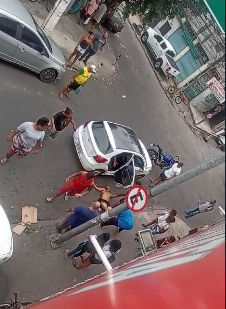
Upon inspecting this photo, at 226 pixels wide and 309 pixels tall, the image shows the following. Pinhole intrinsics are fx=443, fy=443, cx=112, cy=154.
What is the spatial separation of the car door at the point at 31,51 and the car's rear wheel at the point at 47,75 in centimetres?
16

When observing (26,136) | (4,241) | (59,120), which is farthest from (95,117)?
(4,241)

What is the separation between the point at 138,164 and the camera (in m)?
13.9

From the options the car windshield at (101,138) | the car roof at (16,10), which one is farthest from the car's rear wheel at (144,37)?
the car windshield at (101,138)

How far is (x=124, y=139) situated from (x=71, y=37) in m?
5.97

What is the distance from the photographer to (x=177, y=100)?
21.0 metres

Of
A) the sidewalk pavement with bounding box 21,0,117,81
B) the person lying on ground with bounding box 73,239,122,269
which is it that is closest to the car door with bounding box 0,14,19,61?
the sidewalk pavement with bounding box 21,0,117,81

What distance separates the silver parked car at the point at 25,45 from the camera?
39.3 ft

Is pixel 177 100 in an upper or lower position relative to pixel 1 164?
upper

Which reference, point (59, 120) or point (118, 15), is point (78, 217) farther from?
point (118, 15)

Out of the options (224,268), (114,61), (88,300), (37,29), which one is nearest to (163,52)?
(114,61)

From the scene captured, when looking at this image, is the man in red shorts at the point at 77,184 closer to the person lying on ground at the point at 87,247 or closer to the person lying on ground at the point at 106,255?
the person lying on ground at the point at 87,247

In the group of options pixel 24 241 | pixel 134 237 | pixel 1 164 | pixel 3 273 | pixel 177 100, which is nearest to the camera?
pixel 3 273

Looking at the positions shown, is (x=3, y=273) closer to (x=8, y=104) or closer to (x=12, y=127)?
(x=12, y=127)

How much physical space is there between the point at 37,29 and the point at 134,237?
674 cm
